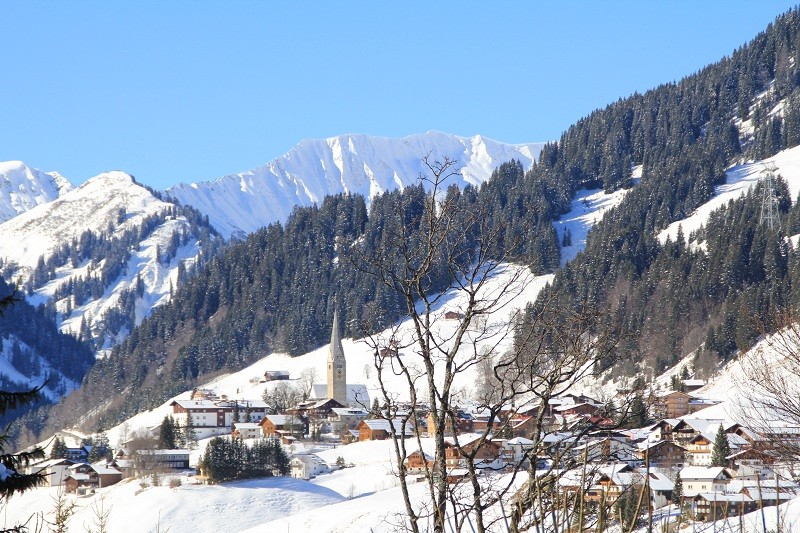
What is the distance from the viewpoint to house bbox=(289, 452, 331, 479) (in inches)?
2916

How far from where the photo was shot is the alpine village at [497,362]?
1080 centimetres

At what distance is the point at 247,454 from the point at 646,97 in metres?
143

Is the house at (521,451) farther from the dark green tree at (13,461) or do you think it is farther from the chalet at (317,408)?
the chalet at (317,408)

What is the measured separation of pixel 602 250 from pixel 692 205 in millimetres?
20024

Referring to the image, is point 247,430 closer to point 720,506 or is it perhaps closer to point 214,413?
point 214,413

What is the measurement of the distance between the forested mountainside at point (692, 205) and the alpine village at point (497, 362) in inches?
16.1

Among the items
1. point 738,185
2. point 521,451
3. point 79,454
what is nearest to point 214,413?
point 79,454

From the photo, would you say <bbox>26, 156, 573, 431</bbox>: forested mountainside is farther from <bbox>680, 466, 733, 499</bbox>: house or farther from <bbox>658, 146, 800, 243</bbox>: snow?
<bbox>680, 466, 733, 499</bbox>: house

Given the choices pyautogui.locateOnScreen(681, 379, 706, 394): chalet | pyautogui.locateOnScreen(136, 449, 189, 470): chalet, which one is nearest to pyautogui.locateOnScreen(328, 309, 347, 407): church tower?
pyautogui.locateOnScreen(136, 449, 189, 470): chalet

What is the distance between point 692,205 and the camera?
152m

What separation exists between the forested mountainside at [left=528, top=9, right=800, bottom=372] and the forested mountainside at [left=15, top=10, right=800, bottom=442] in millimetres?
225

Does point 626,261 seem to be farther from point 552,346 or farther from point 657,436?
point 552,346

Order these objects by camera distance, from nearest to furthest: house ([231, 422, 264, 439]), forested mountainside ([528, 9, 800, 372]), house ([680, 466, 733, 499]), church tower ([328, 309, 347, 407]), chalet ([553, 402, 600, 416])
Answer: chalet ([553, 402, 600, 416])
house ([680, 466, 733, 499])
house ([231, 422, 264, 439])
forested mountainside ([528, 9, 800, 372])
church tower ([328, 309, 347, 407])

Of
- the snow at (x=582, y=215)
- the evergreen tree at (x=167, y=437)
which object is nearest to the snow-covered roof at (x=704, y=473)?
the evergreen tree at (x=167, y=437)
